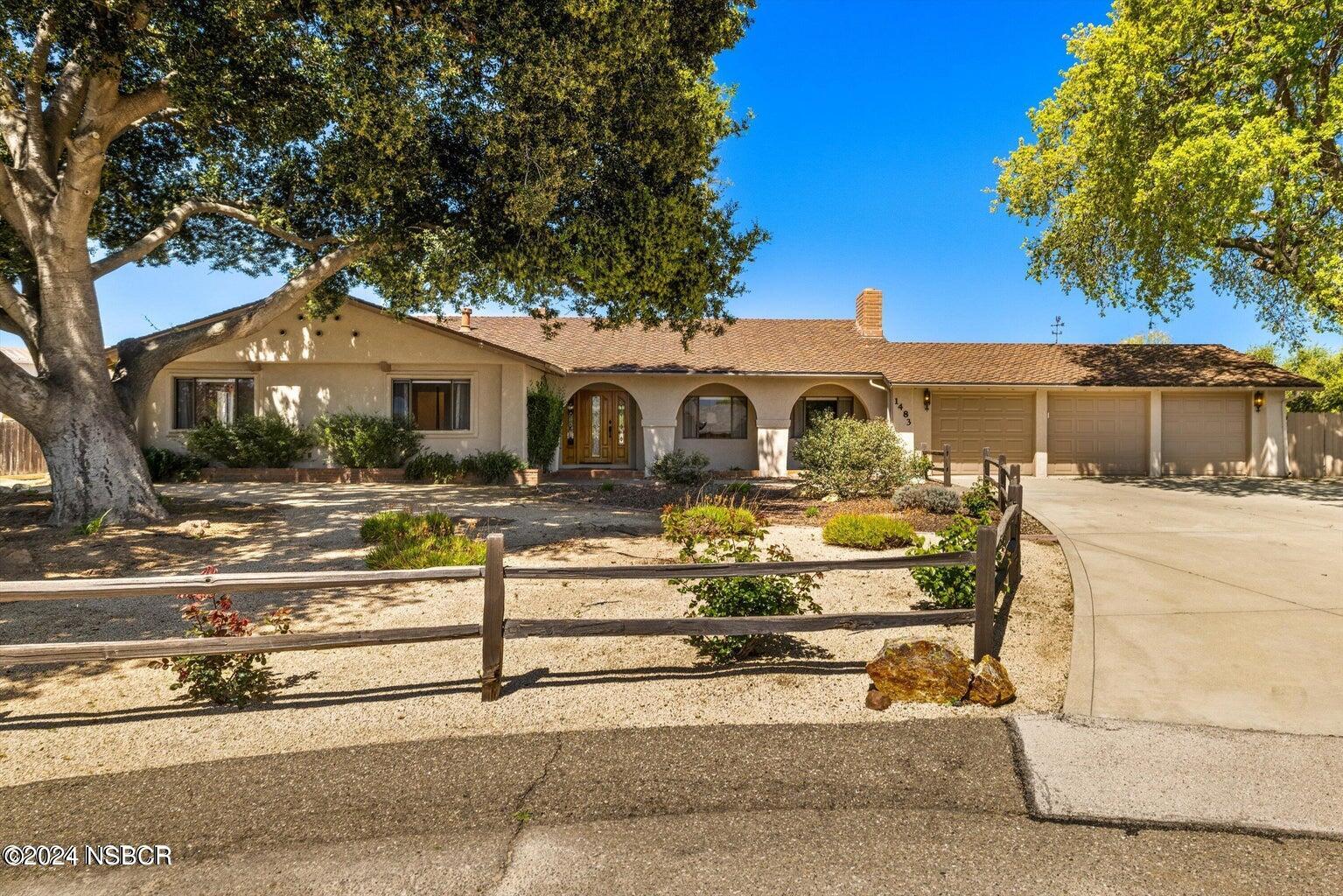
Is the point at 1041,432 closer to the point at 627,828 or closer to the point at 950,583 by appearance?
the point at 950,583

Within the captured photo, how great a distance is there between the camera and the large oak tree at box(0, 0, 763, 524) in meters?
8.67

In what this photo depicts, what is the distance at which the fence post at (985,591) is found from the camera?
4.97 meters

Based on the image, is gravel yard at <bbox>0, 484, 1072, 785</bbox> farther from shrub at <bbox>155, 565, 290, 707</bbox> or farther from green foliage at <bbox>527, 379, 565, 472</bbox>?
green foliage at <bbox>527, 379, 565, 472</bbox>

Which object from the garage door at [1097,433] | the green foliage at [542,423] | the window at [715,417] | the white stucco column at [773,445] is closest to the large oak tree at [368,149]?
the green foliage at [542,423]

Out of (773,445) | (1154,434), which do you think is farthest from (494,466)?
(1154,434)

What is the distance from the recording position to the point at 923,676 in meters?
4.60

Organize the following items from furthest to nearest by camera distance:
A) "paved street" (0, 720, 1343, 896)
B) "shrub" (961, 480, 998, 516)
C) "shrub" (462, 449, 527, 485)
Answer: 1. "shrub" (462, 449, 527, 485)
2. "shrub" (961, 480, 998, 516)
3. "paved street" (0, 720, 1343, 896)

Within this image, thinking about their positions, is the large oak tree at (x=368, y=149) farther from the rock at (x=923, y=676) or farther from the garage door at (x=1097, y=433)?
the garage door at (x=1097, y=433)

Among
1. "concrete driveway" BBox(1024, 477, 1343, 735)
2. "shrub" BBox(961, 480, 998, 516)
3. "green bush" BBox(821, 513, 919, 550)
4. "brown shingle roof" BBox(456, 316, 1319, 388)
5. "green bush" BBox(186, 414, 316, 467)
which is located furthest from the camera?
"brown shingle roof" BBox(456, 316, 1319, 388)

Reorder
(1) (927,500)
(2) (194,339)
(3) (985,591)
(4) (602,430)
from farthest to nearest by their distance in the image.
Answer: (4) (602,430) → (1) (927,500) → (2) (194,339) → (3) (985,591)

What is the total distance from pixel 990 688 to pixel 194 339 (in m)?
13.3

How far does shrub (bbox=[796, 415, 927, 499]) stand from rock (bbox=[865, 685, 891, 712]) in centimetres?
979

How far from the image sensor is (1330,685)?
463 cm

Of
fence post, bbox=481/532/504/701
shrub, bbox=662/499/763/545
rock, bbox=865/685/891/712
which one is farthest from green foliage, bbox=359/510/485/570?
rock, bbox=865/685/891/712
